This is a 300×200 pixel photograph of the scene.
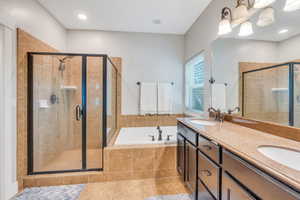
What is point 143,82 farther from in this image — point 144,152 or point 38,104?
point 38,104

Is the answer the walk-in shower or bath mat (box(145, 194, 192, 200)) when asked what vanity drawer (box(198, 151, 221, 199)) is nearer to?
bath mat (box(145, 194, 192, 200))

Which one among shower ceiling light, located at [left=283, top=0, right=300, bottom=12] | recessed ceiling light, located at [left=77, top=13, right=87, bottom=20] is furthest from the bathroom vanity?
recessed ceiling light, located at [left=77, top=13, right=87, bottom=20]

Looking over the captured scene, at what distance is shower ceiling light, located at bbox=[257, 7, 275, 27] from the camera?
4.24ft

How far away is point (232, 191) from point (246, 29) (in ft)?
5.17

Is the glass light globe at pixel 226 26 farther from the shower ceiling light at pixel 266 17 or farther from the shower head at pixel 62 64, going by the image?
the shower head at pixel 62 64

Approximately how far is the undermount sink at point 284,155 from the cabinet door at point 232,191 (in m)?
0.25

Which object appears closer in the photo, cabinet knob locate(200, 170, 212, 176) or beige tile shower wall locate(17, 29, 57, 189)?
cabinet knob locate(200, 170, 212, 176)

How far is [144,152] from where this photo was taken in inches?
81.3

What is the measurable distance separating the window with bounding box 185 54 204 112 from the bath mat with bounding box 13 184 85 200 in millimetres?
2224

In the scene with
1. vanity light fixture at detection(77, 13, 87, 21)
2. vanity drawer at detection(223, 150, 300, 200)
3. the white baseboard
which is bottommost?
the white baseboard

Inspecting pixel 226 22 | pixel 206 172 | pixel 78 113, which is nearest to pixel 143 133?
pixel 78 113

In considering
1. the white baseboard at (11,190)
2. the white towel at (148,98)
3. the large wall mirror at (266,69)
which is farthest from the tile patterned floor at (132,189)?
the white towel at (148,98)

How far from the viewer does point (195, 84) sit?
292cm

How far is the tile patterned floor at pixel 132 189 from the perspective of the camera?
5.59 feet
